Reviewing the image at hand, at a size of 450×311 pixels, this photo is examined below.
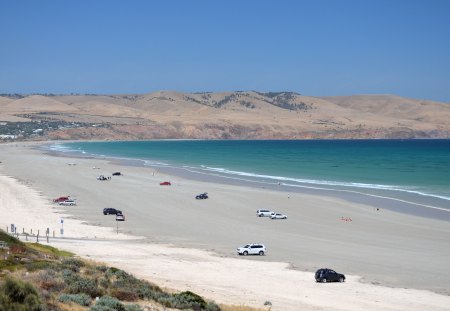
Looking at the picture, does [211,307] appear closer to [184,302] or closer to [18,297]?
[184,302]

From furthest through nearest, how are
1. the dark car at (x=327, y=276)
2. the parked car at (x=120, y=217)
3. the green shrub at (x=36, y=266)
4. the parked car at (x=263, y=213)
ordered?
the parked car at (x=263, y=213) < the parked car at (x=120, y=217) < the dark car at (x=327, y=276) < the green shrub at (x=36, y=266)

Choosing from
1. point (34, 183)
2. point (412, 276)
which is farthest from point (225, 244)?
point (34, 183)

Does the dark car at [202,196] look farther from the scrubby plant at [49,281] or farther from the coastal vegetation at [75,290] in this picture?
the scrubby plant at [49,281]

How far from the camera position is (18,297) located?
39.5ft

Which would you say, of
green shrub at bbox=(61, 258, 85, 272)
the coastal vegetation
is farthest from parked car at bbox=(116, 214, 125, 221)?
green shrub at bbox=(61, 258, 85, 272)

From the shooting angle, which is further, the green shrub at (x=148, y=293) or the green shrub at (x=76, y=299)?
the green shrub at (x=148, y=293)

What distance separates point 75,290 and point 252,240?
22803 millimetres

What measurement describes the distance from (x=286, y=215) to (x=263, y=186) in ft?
66.4

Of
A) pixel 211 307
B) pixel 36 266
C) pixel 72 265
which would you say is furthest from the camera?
pixel 72 265

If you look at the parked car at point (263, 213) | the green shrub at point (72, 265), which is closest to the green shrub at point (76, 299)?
the green shrub at point (72, 265)

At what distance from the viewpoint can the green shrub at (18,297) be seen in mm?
11703

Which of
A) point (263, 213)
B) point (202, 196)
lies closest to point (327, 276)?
point (263, 213)

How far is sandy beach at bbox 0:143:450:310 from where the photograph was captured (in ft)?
80.9

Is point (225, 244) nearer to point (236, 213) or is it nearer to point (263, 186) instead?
point (236, 213)
